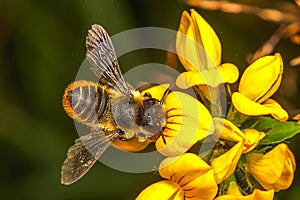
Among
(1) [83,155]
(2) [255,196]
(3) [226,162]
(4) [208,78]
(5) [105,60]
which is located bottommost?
(2) [255,196]

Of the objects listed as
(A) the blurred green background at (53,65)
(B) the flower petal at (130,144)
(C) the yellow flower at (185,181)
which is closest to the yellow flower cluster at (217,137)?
(C) the yellow flower at (185,181)

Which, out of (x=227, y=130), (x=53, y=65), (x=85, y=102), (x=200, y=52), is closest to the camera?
(x=85, y=102)

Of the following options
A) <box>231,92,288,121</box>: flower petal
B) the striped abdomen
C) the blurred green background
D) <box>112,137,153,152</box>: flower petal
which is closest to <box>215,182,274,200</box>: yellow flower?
<box>231,92,288,121</box>: flower petal

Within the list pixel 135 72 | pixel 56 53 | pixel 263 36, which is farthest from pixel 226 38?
pixel 56 53

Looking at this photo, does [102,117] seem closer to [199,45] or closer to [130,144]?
[130,144]

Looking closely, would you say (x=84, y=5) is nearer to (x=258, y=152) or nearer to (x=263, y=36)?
(x=263, y=36)

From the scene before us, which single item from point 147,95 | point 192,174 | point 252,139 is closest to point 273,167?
point 252,139

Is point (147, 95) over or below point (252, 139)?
over

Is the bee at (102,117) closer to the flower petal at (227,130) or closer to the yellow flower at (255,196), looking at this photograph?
the flower petal at (227,130)
